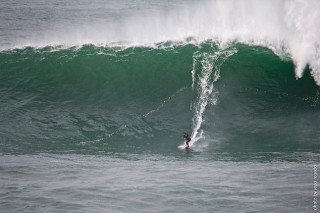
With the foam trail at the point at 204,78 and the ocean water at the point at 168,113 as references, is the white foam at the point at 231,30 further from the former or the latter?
the foam trail at the point at 204,78

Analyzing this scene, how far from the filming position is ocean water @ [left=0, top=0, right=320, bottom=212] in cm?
1268

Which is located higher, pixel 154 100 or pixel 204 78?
pixel 204 78

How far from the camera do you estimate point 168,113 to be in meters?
20.9

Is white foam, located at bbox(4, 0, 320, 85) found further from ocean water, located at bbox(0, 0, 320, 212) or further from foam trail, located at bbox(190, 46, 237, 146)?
foam trail, located at bbox(190, 46, 237, 146)

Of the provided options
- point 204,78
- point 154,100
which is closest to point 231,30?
point 204,78

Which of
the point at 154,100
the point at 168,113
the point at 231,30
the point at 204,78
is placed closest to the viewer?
the point at 168,113

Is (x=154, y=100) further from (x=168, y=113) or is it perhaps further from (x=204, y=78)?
(x=204, y=78)

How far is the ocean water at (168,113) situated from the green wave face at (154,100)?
6cm

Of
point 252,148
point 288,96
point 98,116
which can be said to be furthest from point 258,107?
point 98,116

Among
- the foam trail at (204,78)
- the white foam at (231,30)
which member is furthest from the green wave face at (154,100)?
the white foam at (231,30)

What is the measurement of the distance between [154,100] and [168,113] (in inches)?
56.2

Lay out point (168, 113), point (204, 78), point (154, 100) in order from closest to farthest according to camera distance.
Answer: point (168, 113) → point (154, 100) → point (204, 78)

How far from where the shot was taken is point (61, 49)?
27.0 metres

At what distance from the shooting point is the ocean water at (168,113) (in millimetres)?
12680
